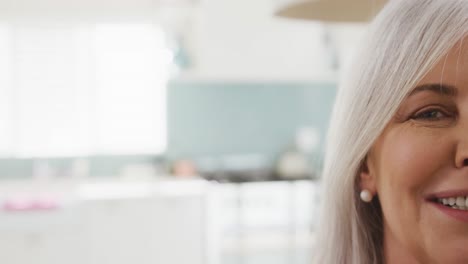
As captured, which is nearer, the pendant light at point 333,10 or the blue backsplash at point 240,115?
the pendant light at point 333,10

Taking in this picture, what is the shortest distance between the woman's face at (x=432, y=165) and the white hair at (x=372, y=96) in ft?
0.07

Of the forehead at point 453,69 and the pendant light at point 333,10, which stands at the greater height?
the pendant light at point 333,10

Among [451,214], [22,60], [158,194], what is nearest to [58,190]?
[158,194]

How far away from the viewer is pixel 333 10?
812 millimetres

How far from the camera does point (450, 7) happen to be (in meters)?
0.76

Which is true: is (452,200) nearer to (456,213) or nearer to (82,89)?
(456,213)

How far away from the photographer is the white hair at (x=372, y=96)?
29.9 inches

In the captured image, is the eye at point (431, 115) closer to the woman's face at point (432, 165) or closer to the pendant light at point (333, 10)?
the woman's face at point (432, 165)

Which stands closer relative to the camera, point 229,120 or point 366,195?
point 366,195

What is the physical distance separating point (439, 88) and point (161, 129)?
2.79 m

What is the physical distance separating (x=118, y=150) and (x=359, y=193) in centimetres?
267

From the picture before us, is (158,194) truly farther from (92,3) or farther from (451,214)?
(451,214)

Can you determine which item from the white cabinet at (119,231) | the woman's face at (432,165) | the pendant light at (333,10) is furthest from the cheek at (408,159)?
the white cabinet at (119,231)

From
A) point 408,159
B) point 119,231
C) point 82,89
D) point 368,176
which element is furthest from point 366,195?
point 82,89
